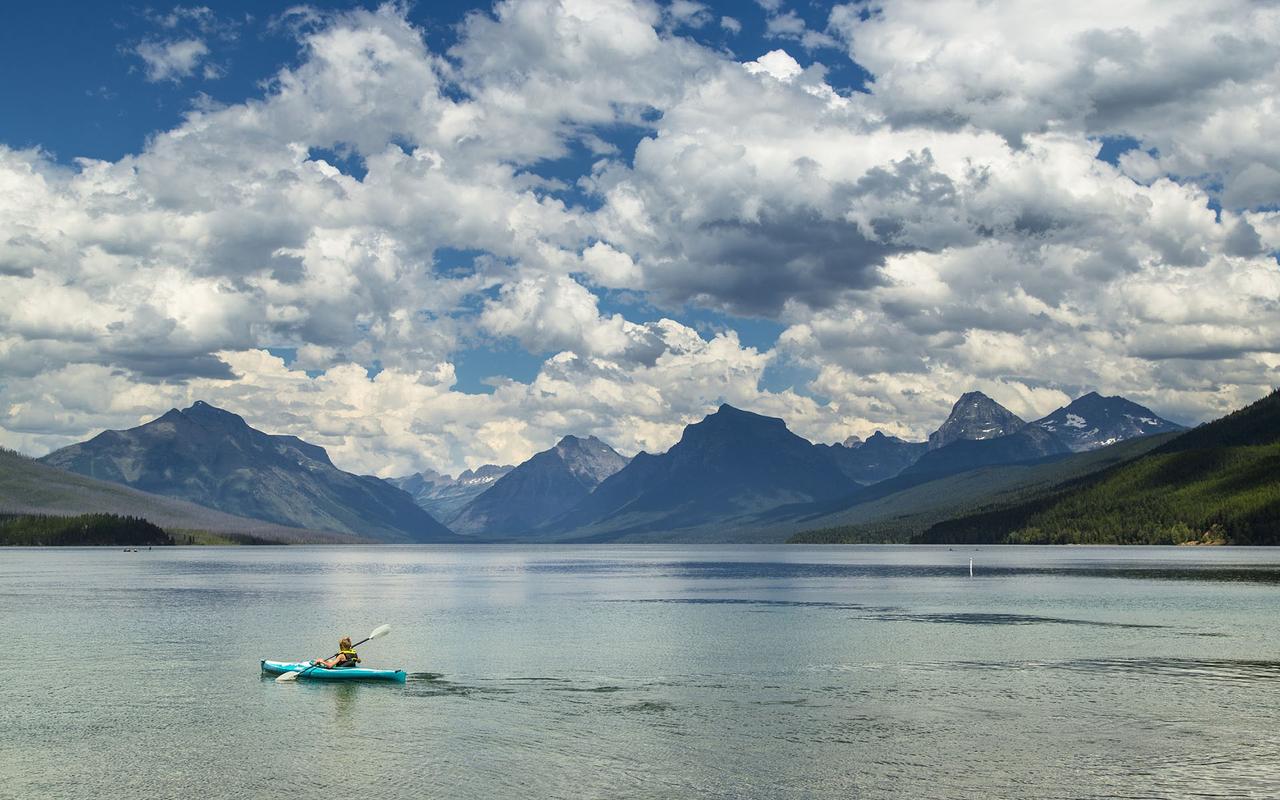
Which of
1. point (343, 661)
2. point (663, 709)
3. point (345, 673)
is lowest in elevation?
point (663, 709)

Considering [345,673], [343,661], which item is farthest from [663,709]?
[343,661]

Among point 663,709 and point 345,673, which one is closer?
point 663,709

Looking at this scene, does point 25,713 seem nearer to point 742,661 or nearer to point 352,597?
point 742,661

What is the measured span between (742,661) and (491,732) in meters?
35.0

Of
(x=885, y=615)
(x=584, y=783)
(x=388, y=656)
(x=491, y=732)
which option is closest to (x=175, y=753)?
(x=491, y=732)

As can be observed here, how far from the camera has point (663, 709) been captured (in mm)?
71125

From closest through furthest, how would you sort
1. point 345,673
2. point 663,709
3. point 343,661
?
point 663,709 < point 345,673 < point 343,661

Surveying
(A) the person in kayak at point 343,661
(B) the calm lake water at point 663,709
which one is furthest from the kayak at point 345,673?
(B) the calm lake water at point 663,709

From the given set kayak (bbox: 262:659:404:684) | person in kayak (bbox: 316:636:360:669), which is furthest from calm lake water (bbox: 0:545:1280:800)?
person in kayak (bbox: 316:636:360:669)

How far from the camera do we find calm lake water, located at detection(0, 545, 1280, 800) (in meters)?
53.2

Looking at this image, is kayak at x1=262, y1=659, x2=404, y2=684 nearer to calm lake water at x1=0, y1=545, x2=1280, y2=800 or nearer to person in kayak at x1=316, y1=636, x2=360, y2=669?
person in kayak at x1=316, y1=636, x2=360, y2=669

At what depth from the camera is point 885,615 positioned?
138 metres

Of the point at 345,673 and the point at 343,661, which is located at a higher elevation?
the point at 343,661

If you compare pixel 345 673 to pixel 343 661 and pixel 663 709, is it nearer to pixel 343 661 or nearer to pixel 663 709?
pixel 343 661
